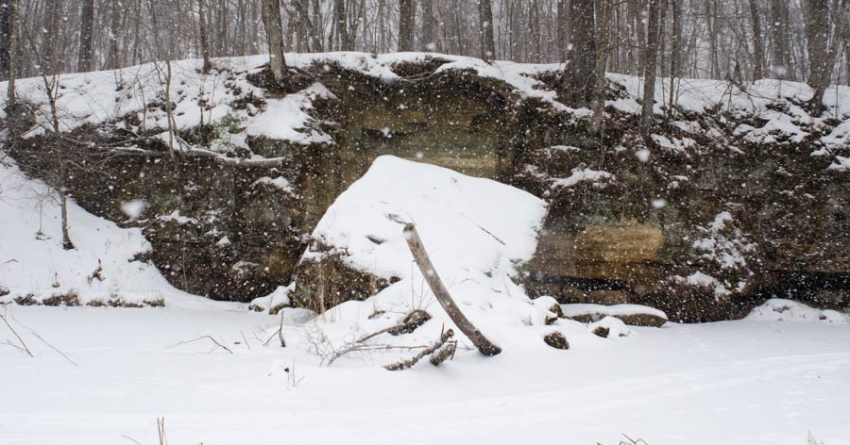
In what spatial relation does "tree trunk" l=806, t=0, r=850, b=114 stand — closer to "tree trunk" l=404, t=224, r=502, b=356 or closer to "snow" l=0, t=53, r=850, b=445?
"snow" l=0, t=53, r=850, b=445

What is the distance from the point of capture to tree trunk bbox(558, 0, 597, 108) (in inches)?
391

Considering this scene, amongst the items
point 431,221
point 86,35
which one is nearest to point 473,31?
point 86,35

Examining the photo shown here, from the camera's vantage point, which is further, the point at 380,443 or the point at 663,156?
the point at 663,156

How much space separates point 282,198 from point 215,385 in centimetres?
674

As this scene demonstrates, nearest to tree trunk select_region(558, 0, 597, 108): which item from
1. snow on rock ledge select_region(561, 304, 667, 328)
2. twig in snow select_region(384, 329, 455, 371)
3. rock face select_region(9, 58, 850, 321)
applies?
rock face select_region(9, 58, 850, 321)

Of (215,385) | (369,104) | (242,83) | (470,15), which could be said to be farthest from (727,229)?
(470,15)

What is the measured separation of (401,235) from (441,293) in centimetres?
279

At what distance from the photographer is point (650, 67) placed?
372 inches

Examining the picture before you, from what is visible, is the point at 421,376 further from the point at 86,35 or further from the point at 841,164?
the point at 86,35

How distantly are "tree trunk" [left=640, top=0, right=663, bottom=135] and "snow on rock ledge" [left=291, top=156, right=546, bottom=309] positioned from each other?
3.93 meters

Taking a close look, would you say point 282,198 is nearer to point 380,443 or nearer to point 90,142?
point 90,142

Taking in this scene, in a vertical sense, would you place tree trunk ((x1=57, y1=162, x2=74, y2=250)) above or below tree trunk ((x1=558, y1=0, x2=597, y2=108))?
below

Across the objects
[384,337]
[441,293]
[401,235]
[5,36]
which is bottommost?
[384,337]

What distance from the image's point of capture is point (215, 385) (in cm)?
304
